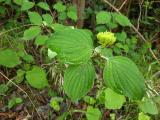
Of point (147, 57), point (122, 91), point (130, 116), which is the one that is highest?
point (122, 91)

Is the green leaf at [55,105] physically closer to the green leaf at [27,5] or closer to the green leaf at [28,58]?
the green leaf at [28,58]

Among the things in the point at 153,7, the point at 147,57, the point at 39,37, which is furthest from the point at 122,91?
the point at 153,7

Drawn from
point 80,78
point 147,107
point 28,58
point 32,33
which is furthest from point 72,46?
point 28,58

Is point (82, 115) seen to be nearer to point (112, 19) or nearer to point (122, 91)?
point (112, 19)

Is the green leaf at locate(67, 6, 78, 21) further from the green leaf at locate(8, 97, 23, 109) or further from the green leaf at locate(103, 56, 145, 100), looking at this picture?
the green leaf at locate(103, 56, 145, 100)

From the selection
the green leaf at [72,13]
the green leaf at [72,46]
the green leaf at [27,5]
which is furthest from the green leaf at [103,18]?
the green leaf at [72,46]

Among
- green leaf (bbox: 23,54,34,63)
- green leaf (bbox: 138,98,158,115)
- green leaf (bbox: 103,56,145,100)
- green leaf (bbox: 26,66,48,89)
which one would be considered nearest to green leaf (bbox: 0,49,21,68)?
green leaf (bbox: 26,66,48,89)

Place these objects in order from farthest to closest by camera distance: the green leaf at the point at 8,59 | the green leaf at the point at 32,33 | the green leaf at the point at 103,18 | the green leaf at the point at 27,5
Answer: the green leaf at the point at 103,18, the green leaf at the point at 27,5, the green leaf at the point at 8,59, the green leaf at the point at 32,33
